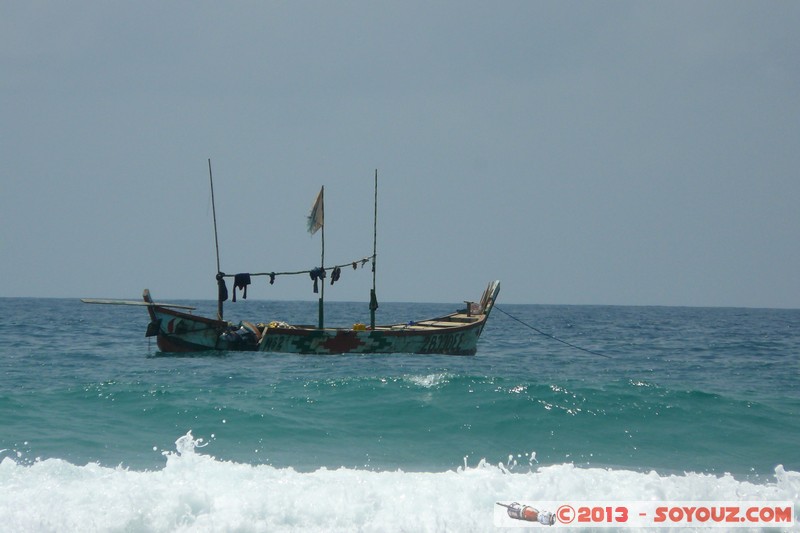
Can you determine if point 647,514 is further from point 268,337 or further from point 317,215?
point 317,215

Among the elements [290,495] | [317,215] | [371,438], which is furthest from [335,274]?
[290,495]

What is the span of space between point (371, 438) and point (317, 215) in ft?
53.5

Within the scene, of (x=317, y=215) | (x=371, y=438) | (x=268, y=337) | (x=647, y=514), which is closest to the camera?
(x=647, y=514)

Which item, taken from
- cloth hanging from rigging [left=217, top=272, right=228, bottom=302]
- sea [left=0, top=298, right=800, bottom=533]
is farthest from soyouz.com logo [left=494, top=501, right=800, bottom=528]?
cloth hanging from rigging [left=217, top=272, right=228, bottom=302]

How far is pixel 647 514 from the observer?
888 centimetres

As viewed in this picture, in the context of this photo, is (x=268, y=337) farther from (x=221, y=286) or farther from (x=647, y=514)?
(x=647, y=514)

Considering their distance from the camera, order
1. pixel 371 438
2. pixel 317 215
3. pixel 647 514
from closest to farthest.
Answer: pixel 647 514
pixel 371 438
pixel 317 215

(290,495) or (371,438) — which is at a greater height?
(290,495)

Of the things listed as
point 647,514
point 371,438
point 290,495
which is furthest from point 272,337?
point 647,514

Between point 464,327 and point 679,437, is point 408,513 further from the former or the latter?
point 464,327

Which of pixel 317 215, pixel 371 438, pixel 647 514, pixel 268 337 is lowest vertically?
pixel 371 438

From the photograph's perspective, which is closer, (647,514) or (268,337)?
(647,514)

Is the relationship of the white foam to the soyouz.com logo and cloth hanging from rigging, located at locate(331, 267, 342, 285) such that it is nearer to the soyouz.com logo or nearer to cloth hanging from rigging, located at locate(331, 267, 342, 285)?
the soyouz.com logo

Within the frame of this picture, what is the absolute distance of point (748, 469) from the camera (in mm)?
12336
